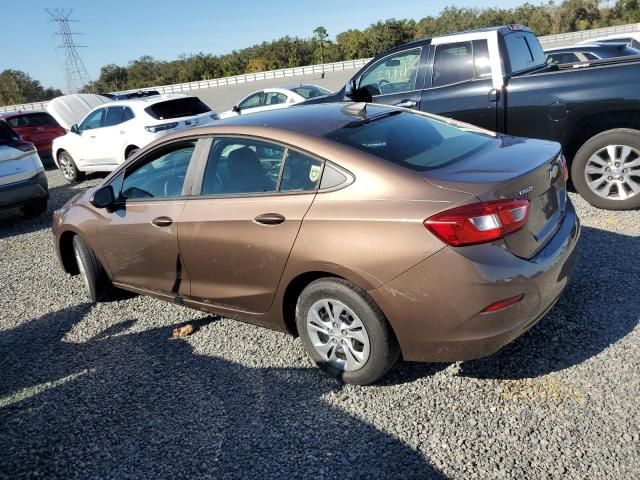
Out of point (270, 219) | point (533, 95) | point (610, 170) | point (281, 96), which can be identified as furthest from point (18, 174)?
point (610, 170)

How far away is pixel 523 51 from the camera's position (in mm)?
6398

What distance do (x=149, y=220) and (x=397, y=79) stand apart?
171 inches

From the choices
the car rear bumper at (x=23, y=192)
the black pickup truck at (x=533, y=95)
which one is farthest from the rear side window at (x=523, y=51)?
the car rear bumper at (x=23, y=192)

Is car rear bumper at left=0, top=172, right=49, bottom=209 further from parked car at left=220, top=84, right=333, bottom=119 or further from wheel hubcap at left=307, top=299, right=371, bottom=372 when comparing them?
wheel hubcap at left=307, top=299, right=371, bottom=372

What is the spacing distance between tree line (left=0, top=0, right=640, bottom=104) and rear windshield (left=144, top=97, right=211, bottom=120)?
45884mm

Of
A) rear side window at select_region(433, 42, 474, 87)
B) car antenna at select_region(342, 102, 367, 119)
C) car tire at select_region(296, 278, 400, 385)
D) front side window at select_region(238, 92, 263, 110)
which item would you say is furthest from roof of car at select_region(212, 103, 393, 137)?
front side window at select_region(238, 92, 263, 110)

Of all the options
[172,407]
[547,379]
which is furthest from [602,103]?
[172,407]

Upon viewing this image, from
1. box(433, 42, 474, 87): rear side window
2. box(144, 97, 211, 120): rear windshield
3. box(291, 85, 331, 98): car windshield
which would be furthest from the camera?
box(291, 85, 331, 98): car windshield

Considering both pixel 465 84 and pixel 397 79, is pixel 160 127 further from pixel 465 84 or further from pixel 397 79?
pixel 465 84

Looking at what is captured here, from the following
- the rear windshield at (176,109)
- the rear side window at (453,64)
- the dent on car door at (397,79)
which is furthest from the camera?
the rear windshield at (176,109)

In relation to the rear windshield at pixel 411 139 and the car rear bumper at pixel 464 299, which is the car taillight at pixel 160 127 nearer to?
the rear windshield at pixel 411 139

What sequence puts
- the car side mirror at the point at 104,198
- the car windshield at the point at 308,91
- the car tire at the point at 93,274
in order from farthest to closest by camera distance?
the car windshield at the point at 308,91 → the car tire at the point at 93,274 → the car side mirror at the point at 104,198

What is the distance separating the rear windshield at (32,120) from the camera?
1485cm

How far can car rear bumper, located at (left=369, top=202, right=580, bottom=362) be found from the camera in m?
2.55
